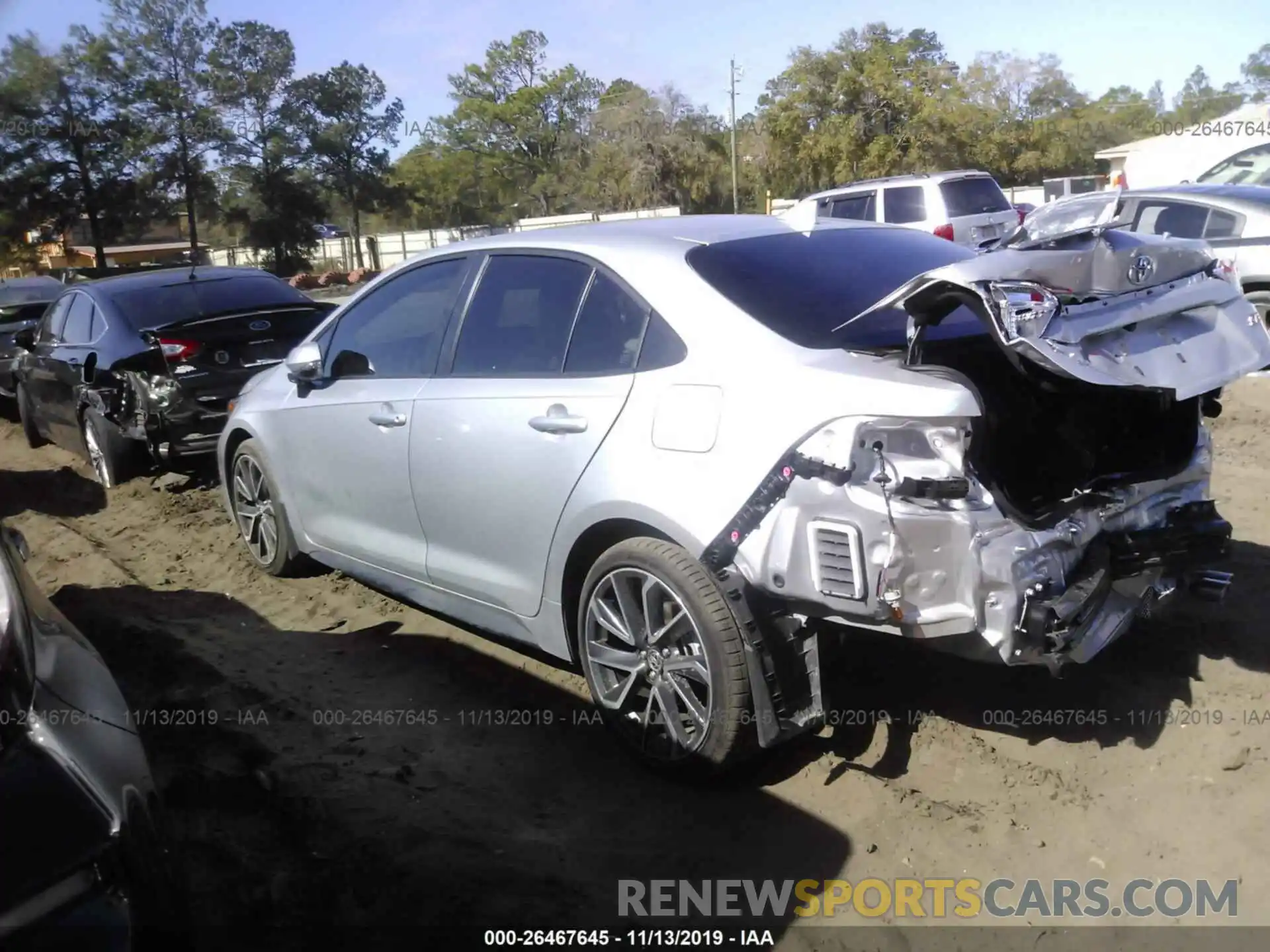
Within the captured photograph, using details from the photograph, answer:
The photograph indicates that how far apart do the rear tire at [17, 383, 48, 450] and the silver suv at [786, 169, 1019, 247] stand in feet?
37.3

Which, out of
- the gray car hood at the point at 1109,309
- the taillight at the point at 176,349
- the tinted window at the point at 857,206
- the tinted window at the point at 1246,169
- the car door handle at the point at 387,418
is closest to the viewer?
the gray car hood at the point at 1109,309

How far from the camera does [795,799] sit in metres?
3.47

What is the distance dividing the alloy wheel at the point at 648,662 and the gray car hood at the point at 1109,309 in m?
1.09

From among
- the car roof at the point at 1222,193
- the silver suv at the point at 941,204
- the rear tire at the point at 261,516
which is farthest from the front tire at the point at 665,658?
the silver suv at the point at 941,204

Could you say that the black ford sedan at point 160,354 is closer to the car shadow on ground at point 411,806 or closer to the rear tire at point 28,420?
the rear tire at point 28,420

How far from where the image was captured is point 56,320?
9.12 m

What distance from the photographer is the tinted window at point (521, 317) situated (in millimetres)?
3926

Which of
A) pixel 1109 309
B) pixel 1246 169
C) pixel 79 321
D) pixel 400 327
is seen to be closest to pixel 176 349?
pixel 79 321

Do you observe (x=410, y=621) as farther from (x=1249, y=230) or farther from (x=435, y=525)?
(x=1249, y=230)

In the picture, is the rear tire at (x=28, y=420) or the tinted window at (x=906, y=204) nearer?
the rear tire at (x=28, y=420)

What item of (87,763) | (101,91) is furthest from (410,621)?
(101,91)

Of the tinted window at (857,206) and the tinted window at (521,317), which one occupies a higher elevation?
the tinted window at (857,206)

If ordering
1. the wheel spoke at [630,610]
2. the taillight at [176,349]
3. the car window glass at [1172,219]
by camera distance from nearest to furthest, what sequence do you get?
the wheel spoke at [630,610]
the taillight at [176,349]
the car window glass at [1172,219]

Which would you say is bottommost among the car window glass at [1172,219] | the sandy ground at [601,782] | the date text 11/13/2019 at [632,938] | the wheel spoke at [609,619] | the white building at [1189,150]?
the date text 11/13/2019 at [632,938]
